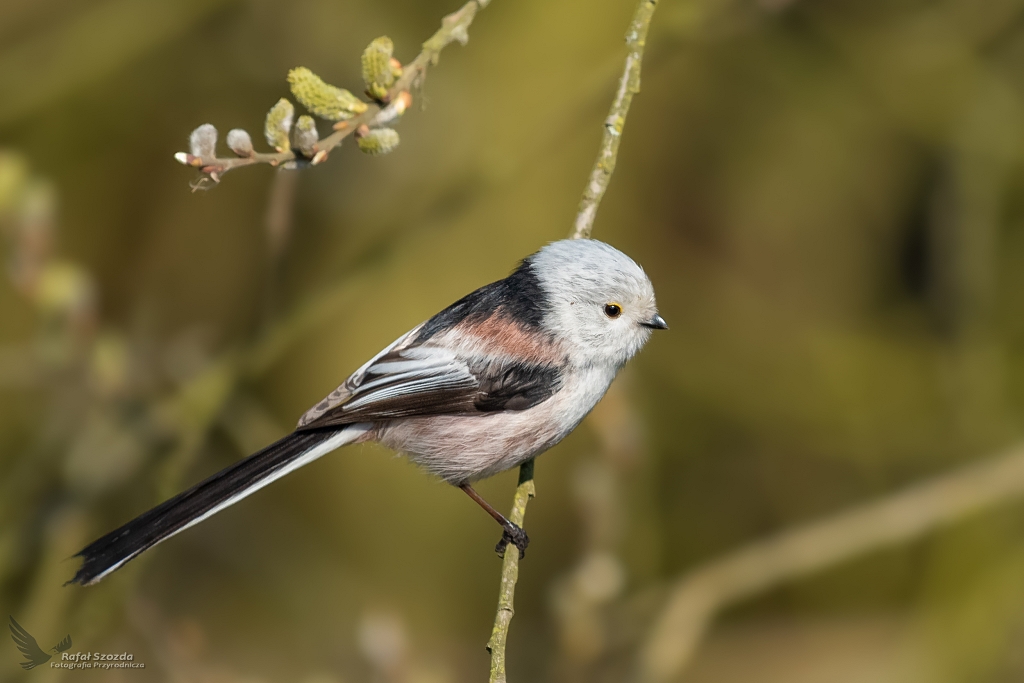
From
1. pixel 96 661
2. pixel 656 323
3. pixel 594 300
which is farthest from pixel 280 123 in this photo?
pixel 96 661

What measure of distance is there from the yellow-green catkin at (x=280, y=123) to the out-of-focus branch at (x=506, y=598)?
46.3 inches

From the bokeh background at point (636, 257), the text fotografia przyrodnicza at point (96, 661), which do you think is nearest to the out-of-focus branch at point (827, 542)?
the bokeh background at point (636, 257)

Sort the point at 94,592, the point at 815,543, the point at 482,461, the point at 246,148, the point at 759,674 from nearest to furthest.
→ the point at 246,148 → the point at 94,592 → the point at 482,461 → the point at 815,543 → the point at 759,674

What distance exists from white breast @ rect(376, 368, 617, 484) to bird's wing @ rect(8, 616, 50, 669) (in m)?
1.09

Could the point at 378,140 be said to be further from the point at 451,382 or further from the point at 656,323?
the point at 656,323

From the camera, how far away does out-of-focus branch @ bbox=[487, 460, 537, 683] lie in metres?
1.97

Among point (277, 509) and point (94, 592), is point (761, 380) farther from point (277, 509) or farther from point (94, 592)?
point (94, 592)

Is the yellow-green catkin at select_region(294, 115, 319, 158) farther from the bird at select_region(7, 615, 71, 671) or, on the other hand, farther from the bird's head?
the bird at select_region(7, 615, 71, 671)

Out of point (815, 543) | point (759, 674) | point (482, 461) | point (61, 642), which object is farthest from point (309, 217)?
point (759, 674)

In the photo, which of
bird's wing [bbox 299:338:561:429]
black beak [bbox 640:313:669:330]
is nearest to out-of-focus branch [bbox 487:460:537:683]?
bird's wing [bbox 299:338:561:429]

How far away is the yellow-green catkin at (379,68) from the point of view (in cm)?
174

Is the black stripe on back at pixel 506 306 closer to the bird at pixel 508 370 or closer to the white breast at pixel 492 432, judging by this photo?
the bird at pixel 508 370

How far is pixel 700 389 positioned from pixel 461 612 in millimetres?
1359

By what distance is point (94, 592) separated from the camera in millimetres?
2395
